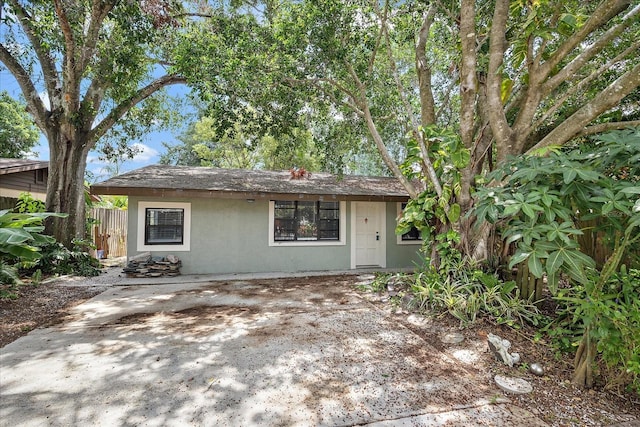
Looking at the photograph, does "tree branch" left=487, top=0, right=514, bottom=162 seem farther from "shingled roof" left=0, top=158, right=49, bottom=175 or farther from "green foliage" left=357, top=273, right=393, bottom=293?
"shingled roof" left=0, top=158, right=49, bottom=175

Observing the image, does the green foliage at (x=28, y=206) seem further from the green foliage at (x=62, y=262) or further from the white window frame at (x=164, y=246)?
the white window frame at (x=164, y=246)

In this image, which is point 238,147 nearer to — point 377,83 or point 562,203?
point 377,83

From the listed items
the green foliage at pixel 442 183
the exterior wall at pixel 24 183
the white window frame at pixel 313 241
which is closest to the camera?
the green foliage at pixel 442 183

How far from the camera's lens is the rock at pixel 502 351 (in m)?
3.13

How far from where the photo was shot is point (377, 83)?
8039 mm

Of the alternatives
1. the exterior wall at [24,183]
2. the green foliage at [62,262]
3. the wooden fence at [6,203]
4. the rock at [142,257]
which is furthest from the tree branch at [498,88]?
the exterior wall at [24,183]

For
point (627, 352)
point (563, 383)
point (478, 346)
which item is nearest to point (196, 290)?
point (478, 346)

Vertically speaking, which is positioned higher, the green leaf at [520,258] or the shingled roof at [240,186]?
the shingled roof at [240,186]

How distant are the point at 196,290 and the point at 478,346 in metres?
5.28

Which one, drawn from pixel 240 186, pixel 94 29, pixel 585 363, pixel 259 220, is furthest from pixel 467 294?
pixel 94 29

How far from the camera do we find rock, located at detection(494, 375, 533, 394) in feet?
8.73

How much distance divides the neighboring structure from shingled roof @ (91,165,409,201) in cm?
454

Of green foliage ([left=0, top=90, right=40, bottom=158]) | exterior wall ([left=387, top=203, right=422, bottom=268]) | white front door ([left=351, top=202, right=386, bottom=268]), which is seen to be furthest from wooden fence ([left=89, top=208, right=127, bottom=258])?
green foliage ([left=0, top=90, right=40, bottom=158])

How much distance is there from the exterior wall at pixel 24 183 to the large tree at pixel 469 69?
340 inches
